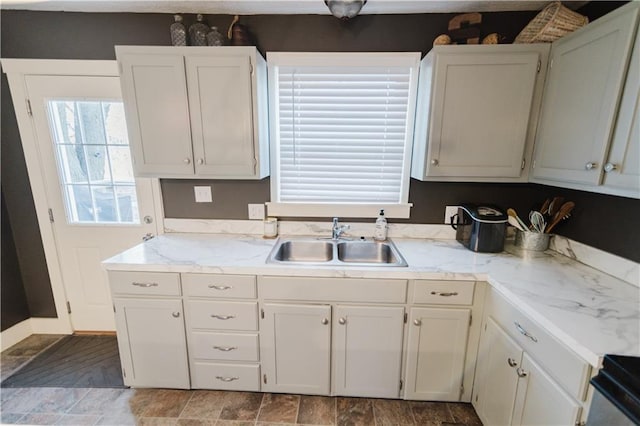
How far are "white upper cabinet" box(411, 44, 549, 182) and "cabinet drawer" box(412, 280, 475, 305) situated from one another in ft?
2.22

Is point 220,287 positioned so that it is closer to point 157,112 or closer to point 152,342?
point 152,342

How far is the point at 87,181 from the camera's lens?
6.95 ft

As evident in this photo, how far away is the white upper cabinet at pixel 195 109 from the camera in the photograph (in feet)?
5.39

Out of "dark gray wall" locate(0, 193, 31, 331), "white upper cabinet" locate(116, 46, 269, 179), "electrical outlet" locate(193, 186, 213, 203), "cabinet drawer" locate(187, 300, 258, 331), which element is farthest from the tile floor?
"white upper cabinet" locate(116, 46, 269, 179)

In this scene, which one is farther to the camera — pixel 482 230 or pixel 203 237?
pixel 203 237

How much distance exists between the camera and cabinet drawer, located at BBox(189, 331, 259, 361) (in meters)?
1.66

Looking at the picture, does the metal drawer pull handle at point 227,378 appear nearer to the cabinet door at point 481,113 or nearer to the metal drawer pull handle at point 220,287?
the metal drawer pull handle at point 220,287

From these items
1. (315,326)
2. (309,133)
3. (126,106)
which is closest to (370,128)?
Answer: (309,133)

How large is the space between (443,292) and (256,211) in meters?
1.42

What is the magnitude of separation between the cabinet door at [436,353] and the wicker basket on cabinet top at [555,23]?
1.62 metres

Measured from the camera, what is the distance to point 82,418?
5.21 feet

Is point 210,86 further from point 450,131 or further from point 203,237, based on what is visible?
point 450,131

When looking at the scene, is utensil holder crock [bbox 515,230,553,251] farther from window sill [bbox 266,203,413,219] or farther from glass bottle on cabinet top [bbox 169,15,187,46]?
glass bottle on cabinet top [bbox 169,15,187,46]

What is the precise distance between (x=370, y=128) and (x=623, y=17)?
1.27 metres
